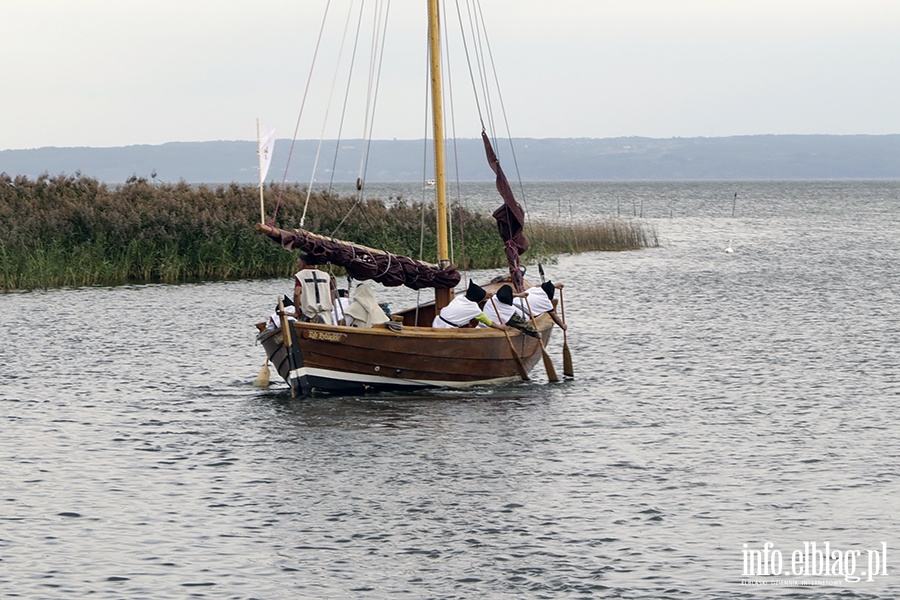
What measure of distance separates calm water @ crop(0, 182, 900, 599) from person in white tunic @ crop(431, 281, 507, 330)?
4.36 feet

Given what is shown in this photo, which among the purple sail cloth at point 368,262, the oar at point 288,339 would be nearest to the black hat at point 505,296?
the purple sail cloth at point 368,262

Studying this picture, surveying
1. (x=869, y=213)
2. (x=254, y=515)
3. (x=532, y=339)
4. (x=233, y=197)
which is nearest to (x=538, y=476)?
(x=254, y=515)

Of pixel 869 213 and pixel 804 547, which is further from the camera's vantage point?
pixel 869 213

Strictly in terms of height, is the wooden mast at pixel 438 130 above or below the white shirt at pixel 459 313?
above

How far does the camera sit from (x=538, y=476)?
714 inches

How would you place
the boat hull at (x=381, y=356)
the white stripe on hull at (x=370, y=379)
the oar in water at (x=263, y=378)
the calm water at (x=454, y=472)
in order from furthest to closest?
the oar in water at (x=263, y=378), the white stripe on hull at (x=370, y=379), the boat hull at (x=381, y=356), the calm water at (x=454, y=472)

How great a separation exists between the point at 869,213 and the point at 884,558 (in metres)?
127

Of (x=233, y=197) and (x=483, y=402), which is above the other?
(x=233, y=197)

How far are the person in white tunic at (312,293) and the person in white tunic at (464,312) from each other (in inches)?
81.9

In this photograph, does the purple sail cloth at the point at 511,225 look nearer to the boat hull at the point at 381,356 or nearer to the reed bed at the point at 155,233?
the boat hull at the point at 381,356

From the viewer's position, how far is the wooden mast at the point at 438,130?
86.0 feet

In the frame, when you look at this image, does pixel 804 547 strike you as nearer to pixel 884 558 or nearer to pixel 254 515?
A: pixel 884 558

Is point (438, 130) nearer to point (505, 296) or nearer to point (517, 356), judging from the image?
point (505, 296)

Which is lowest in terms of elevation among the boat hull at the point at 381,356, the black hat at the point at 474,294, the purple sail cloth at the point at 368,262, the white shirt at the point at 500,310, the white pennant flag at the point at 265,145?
the boat hull at the point at 381,356
